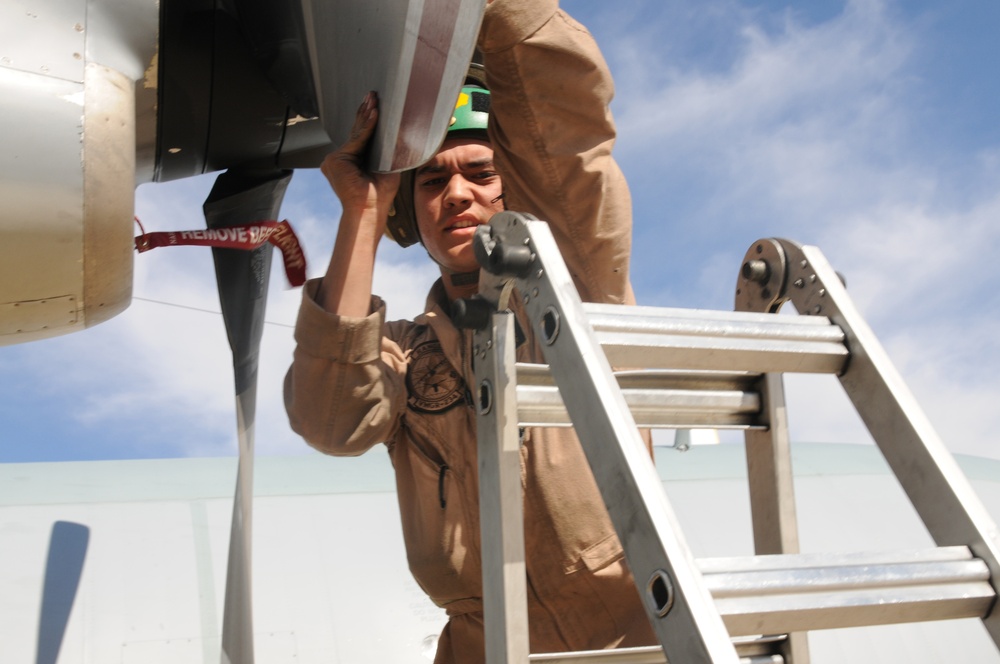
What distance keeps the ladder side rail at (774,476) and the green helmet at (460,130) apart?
4.19 ft

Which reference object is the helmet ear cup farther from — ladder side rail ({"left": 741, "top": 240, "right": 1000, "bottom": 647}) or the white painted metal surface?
the white painted metal surface

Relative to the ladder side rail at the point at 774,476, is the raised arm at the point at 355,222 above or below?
above

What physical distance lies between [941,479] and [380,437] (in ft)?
4.96

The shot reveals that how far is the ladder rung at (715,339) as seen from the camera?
5.72 ft

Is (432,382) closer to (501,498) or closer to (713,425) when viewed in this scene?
(713,425)

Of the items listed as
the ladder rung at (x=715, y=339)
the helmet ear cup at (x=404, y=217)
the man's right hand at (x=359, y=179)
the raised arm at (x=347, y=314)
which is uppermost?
the helmet ear cup at (x=404, y=217)

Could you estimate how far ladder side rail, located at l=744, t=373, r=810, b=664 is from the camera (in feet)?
6.72

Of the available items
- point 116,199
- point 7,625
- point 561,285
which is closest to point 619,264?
point 561,285

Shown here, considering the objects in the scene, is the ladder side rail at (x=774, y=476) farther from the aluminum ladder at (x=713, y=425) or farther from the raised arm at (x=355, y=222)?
the raised arm at (x=355, y=222)

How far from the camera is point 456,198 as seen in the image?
289 centimetres

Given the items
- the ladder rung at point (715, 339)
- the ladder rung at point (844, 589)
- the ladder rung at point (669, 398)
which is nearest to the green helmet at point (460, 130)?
the ladder rung at point (669, 398)

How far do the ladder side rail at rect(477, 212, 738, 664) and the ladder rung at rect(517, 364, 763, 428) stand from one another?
0.20 meters

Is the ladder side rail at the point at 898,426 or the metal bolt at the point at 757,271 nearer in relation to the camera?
the ladder side rail at the point at 898,426

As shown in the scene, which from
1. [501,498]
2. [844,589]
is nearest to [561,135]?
[501,498]
